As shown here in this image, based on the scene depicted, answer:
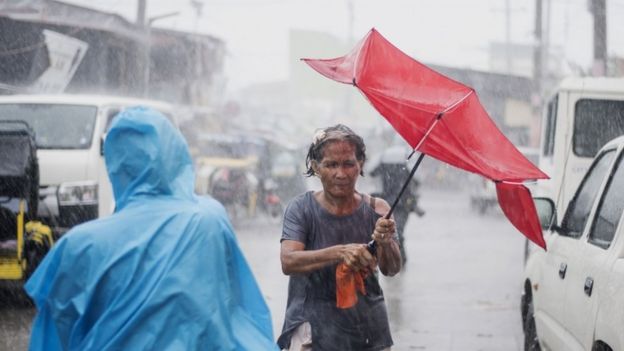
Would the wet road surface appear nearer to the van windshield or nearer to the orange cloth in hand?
the van windshield

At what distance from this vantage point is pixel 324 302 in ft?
13.1

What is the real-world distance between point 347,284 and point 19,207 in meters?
6.11

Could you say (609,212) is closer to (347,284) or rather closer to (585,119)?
(347,284)

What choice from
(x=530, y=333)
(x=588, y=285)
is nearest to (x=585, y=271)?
(x=588, y=285)

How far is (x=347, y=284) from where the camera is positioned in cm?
387

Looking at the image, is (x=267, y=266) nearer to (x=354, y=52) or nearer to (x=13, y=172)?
(x=13, y=172)

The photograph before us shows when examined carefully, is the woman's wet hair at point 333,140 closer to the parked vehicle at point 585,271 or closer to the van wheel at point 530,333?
the parked vehicle at point 585,271

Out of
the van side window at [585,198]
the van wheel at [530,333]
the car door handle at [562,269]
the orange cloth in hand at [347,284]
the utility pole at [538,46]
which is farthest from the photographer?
the utility pole at [538,46]

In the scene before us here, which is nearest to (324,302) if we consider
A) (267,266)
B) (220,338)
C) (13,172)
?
(220,338)

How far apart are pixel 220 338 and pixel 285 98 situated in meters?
→ 66.5

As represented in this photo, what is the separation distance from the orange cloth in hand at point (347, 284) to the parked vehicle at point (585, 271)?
39.7 inches

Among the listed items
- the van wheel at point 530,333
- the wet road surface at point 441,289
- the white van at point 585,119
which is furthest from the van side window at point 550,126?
the van wheel at point 530,333

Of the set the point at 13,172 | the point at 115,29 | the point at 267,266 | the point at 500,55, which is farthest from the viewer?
the point at 500,55

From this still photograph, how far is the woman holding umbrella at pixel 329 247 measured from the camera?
398 cm
